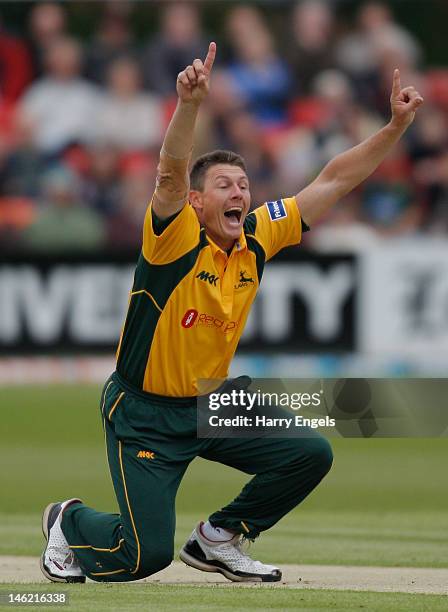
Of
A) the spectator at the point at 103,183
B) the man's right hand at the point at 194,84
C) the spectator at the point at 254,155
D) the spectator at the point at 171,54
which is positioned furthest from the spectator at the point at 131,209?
the man's right hand at the point at 194,84

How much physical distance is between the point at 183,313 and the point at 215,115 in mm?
11937

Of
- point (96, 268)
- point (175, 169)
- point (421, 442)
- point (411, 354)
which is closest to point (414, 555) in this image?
point (175, 169)

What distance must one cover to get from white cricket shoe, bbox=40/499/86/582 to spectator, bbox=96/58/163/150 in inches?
481

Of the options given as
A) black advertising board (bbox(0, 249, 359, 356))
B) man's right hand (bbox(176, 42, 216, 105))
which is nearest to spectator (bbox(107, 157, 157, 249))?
black advertising board (bbox(0, 249, 359, 356))

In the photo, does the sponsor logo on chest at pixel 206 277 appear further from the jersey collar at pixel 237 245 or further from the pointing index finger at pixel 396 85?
the pointing index finger at pixel 396 85

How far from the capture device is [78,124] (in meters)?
18.9

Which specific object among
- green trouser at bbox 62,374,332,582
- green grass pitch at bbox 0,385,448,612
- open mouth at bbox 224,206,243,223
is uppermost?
open mouth at bbox 224,206,243,223

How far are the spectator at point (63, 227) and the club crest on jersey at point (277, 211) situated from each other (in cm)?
936

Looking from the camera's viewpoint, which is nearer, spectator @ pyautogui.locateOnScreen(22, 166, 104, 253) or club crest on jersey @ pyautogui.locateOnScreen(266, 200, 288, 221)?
club crest on jersey @ pyautogui.locateOnScreen(266, 200, 288, 221)

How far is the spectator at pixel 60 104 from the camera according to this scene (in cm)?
1870

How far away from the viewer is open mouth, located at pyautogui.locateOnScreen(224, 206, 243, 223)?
678 cm

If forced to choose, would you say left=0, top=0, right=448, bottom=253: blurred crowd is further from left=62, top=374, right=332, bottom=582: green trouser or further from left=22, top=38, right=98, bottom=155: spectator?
left=62, top=374, right=332, bottom=582: green trouser

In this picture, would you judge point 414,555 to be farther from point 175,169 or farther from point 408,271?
point 408,271

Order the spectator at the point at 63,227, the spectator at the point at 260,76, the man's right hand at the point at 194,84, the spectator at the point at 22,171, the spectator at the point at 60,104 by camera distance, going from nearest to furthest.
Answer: the man's right hand at the point at 194,84, the spectator at the point at 63,227, the spectator at the point at 22,171, the spectator at the point at 60,104, the spectator at the point at 260,76
